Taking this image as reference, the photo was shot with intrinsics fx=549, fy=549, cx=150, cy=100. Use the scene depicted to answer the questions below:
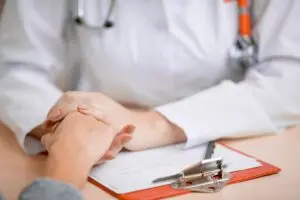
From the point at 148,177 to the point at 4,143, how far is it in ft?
1.08

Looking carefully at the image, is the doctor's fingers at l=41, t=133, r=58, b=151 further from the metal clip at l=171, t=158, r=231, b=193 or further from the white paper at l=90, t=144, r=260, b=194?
the metal clip at l=171, t=158, r=231, b=193

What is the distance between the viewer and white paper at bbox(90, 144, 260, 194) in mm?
725

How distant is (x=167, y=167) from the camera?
78 cm

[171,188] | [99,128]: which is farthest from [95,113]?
[171,188]

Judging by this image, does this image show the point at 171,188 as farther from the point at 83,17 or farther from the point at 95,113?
the point at 83,17

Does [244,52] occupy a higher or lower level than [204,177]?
higher

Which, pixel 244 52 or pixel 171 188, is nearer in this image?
pixel 171 188

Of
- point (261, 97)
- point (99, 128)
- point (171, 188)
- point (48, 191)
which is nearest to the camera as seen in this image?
point (48, 191)

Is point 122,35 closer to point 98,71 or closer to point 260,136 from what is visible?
point 98,71

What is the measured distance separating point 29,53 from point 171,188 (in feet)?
1.55

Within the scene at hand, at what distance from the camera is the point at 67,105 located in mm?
833

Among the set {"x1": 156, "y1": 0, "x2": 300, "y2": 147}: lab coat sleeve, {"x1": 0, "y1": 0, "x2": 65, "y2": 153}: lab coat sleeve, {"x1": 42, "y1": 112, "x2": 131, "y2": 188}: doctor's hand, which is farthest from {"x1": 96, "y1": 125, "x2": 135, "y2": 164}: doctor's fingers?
{"x1": 0, "y1": 0, "x2": 65, "y2": 153}: lab coat sleeve

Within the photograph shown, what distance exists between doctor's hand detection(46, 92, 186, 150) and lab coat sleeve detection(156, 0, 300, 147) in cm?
2

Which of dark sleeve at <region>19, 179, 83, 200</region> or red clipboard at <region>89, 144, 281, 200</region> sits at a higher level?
dark sleeve at <region>19, 179, 83, 200</region>
